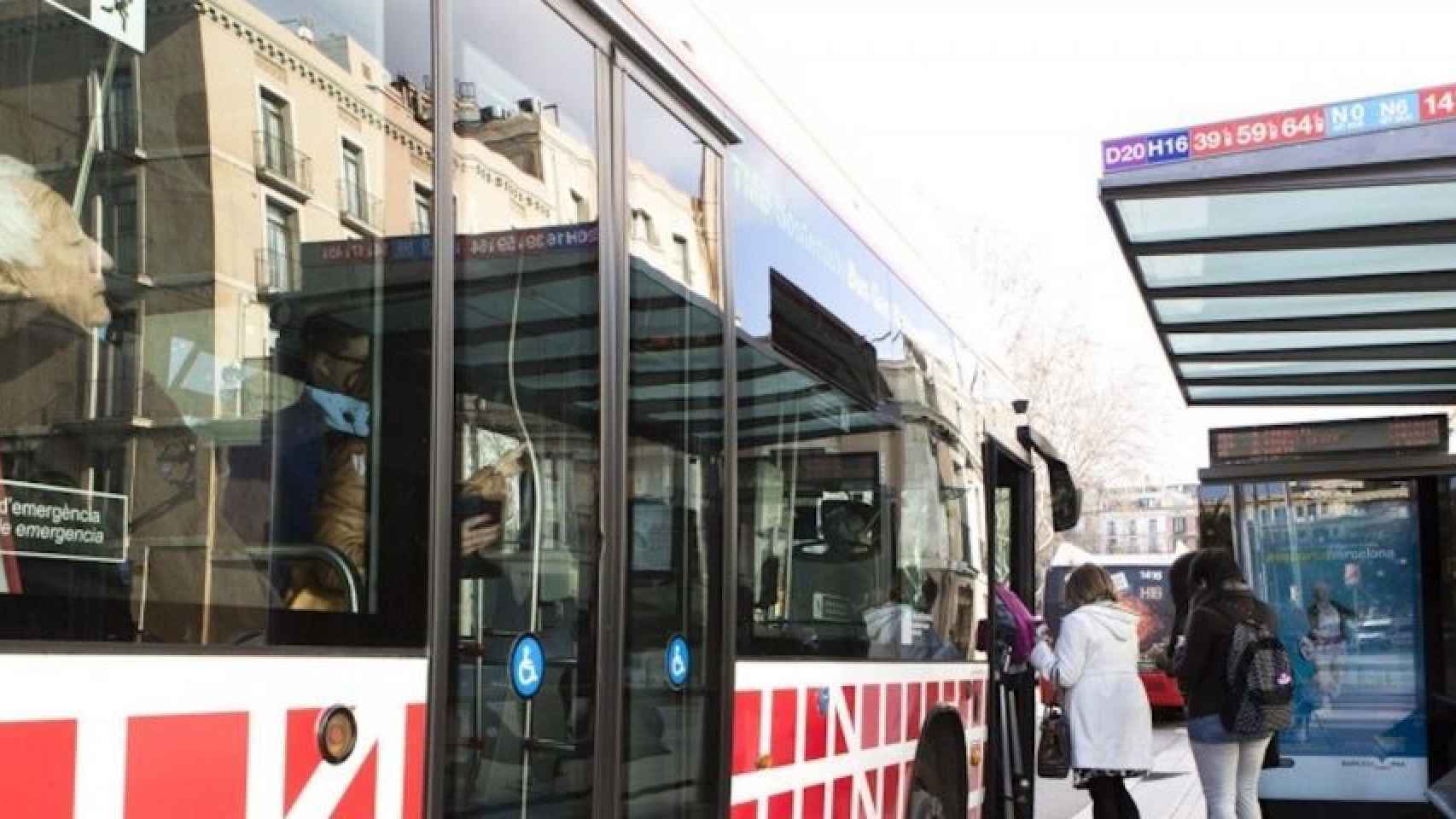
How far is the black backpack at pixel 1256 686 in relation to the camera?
23.0ft

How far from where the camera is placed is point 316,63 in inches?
90.3

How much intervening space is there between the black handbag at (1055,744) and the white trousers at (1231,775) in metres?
0.65

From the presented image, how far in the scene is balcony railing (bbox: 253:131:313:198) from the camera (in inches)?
84.9

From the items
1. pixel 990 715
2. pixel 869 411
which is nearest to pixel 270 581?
pixel 869 411

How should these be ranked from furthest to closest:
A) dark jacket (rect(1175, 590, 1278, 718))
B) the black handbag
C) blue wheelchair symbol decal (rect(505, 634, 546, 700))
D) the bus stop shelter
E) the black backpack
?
1. the black handbag
2. dark jacket (rect(1175, 590, 1278, 718))
3. the black backpack
4. the bus stop shelter
5. blue wheelchair symbol decal (rect(505, 634, 546, 700))

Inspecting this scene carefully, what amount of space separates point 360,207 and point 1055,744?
20.1 ft

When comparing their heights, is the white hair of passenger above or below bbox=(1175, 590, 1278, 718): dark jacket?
above

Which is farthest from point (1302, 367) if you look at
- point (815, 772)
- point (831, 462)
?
point (815, 772)

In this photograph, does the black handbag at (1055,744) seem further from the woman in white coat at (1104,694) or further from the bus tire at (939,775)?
the bus tire at (939,775)

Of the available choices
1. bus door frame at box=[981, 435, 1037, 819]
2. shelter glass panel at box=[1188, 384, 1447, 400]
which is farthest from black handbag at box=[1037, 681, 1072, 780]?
shelter glass panel at box=[1188, 384, 1447, 400]

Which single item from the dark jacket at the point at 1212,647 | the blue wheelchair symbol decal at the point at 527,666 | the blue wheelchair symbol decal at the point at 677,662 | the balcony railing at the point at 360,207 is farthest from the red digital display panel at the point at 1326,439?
the balcony railing at the point at 360,207

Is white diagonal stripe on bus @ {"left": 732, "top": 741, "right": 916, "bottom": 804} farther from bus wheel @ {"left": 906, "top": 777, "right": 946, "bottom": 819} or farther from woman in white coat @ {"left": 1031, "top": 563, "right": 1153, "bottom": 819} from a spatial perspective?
woman in white coat @ {"left": 1031, "top": 563, "right": 1153, "bottom": 819}

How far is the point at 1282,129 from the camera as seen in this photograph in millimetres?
5184

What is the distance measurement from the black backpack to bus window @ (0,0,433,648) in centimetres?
562
